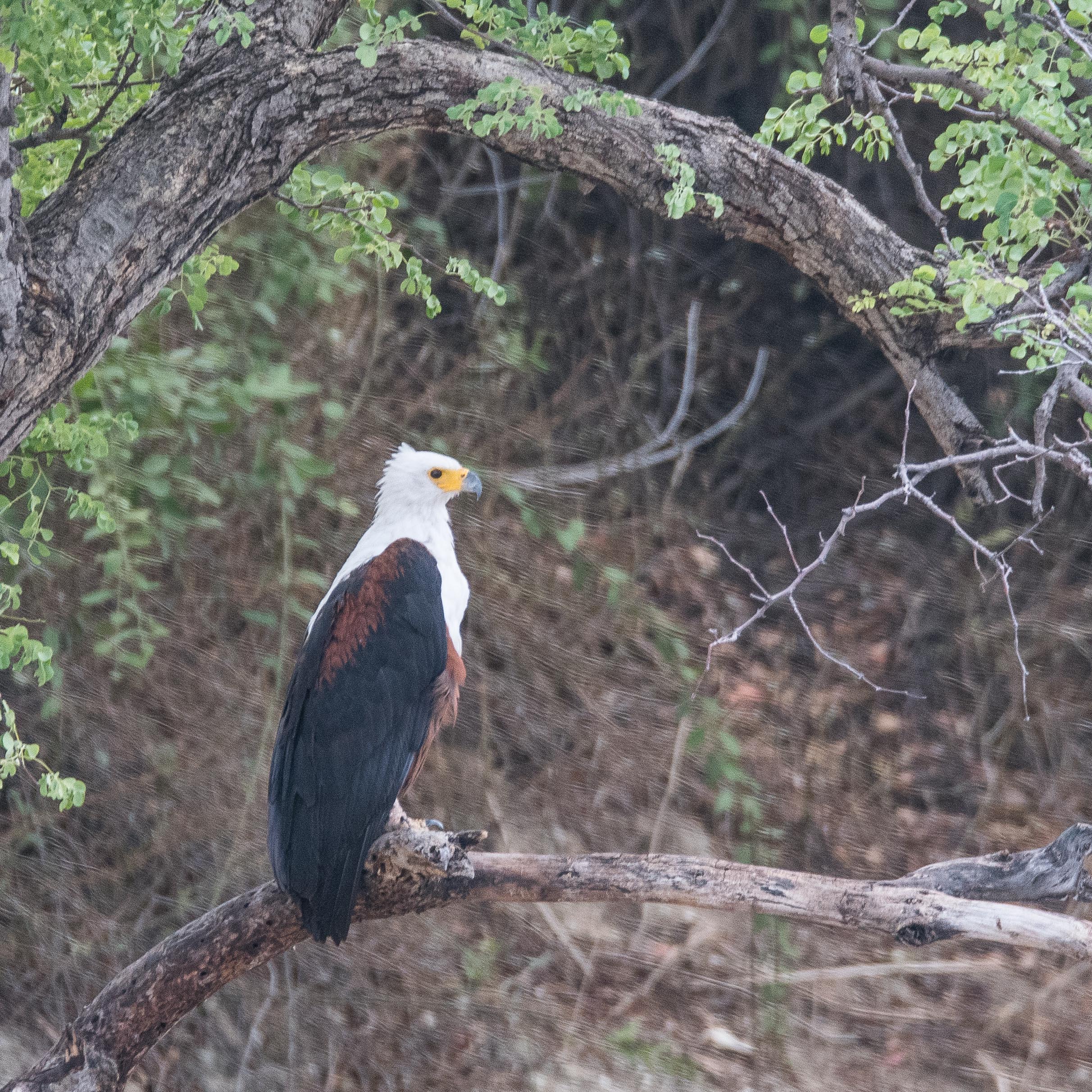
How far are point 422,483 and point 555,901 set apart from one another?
873mm

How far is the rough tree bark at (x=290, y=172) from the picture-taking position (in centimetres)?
172

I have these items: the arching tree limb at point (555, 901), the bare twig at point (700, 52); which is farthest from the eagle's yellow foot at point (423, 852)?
the bare twig at point (700, 52)

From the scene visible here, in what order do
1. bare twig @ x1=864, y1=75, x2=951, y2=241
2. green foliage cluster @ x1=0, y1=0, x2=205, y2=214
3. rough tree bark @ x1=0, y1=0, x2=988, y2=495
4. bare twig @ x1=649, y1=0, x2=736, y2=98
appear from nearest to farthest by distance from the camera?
1. green foliage cluster @ x1=0, y1=0, x2=205, y2=214
2. rough tree bark @ x1=0, y1=0, x2=988, y2=495
3. bare twig @ x1=864, y1=75, x2=951, y2=241
4. bare twig @ x1=649, y1=0, x2=736, y2=98

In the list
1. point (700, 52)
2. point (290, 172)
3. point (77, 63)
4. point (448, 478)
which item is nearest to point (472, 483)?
point (448, 478)

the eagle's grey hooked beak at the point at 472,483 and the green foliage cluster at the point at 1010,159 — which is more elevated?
the green foliage cluster at the point at 1010,159

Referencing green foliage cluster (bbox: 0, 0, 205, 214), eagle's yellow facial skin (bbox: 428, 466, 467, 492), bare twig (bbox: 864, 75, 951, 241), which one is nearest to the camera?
green foliage cluster (bbox: 0, 0, 205, 214)

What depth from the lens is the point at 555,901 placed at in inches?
72.4

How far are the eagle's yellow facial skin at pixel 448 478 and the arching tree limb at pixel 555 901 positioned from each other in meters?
0.70

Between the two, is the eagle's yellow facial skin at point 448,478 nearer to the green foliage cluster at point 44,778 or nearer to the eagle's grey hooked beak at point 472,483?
the eagle's grey hooked beak at point 472,483

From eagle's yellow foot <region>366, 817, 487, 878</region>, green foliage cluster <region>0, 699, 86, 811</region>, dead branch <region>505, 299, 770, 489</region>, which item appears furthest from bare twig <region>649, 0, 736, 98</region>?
green foliage cluster <region>0, 699, 86, 811</region>

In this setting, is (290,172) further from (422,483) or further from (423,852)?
(423,852)

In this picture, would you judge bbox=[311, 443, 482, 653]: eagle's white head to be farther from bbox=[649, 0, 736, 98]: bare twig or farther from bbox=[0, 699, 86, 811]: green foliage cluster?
bbox=[649, 0, 736, 98]: bare twig

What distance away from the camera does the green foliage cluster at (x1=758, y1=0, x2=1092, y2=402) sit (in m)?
1.82

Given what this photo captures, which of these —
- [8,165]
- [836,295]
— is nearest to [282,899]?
[8,165]
